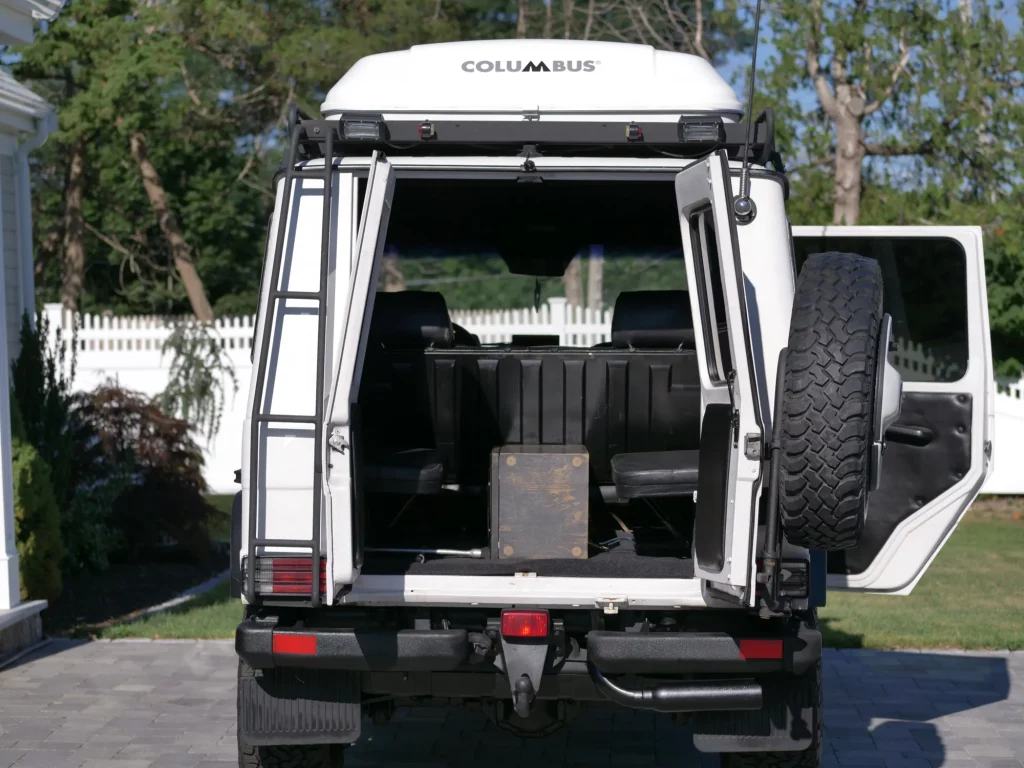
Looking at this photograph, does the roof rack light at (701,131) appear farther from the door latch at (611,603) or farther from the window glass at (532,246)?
the door latch at (611,603)

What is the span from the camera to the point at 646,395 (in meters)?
5.84

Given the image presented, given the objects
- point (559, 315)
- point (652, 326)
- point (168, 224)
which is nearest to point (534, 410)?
point (652, 326)

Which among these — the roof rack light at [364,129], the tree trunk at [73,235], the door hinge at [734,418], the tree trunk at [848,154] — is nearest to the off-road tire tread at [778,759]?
the door hinge at [734,418]

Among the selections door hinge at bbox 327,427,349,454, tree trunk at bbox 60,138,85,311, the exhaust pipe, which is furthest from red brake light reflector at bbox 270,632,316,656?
tree trunk at bbox 60,138,85,311

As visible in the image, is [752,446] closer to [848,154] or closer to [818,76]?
[848,154]

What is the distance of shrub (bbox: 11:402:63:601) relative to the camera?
8.00 metres

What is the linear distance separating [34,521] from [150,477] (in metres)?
2.71

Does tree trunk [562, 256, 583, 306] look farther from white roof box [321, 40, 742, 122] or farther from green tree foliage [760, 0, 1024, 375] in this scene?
green tree foliage [760, 0, 1024, 375]

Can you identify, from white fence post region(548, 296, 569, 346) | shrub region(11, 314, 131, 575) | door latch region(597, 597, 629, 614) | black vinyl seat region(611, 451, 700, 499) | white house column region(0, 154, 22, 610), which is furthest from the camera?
shrub region(11, 314, 131, 575)

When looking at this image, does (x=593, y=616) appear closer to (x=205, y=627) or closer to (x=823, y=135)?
(x=205, y=627)

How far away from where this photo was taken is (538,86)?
16.1ft

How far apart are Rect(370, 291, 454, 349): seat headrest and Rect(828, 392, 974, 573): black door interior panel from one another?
6.05 ft

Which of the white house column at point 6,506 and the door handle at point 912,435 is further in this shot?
the white house column at point 6,506

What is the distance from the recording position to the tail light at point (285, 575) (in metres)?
4.29
